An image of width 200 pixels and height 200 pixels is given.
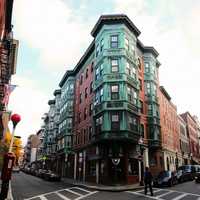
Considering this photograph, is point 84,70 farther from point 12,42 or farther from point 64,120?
point 12,42

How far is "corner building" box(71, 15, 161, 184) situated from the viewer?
28.2 meters

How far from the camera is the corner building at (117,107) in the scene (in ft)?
92.4

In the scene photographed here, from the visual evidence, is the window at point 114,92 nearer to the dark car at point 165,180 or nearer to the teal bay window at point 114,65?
the teal bay window at point 114,65

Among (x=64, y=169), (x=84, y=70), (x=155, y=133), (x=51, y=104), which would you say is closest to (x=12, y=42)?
(x=84, y=70)

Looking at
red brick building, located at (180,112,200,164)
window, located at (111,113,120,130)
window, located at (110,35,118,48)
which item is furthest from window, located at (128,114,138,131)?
red brick building, located at (180,112,200,164)

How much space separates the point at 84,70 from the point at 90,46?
526 cm

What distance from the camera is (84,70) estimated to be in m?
41.9

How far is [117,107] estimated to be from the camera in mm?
28906

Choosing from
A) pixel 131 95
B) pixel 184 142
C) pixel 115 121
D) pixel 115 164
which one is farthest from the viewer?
pixel 184 142

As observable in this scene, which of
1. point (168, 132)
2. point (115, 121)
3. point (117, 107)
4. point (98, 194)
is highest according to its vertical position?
point (117, 107)

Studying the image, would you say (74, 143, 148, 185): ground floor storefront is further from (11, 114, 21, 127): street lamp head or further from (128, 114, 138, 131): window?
(11, 114, 21, 127): street lamp head

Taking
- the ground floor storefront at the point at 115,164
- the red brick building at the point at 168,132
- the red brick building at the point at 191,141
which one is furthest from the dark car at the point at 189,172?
the red brick building at the point at 191,141

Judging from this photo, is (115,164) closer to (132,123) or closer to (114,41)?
(132,123)

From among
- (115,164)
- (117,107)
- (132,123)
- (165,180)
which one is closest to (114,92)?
→ (117,107)
